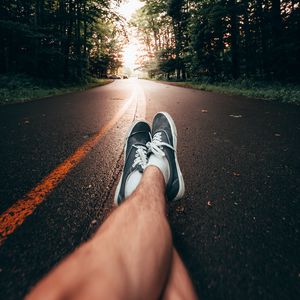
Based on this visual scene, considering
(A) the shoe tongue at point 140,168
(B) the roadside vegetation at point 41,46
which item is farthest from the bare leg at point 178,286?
(B) the roadside vegetation at point 41,46

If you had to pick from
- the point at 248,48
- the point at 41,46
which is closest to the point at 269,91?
the point at 248,48

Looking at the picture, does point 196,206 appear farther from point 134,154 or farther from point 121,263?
point 121,263

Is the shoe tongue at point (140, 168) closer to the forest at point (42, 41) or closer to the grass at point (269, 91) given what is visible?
the grass at point (269, 91)

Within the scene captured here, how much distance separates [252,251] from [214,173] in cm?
94

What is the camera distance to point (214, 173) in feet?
6.77

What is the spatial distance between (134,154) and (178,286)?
114 cm

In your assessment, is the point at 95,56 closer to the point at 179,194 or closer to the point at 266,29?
the point at 266,29

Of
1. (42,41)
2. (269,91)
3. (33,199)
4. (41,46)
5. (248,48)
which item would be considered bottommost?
(33,199)

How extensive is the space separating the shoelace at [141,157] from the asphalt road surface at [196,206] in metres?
0.30

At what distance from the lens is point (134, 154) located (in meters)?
1.86

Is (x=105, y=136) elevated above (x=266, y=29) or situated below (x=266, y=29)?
below

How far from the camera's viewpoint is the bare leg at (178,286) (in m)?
0.80

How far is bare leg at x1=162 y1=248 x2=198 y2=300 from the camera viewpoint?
0.80m

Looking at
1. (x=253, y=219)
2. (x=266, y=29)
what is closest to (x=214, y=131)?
(x=253, y=219)
